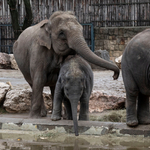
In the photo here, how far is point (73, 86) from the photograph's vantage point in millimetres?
5156

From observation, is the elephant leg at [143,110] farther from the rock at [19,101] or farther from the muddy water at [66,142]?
the rock at [19,101]

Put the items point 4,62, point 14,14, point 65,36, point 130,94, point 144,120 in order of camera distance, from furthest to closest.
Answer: point 4,62, point 14,14, point 65,36, point 144,120, point 130,94

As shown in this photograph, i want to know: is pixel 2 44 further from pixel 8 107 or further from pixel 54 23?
pixel 54 23

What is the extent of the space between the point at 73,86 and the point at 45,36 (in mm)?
1333

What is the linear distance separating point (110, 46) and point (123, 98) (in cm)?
1036

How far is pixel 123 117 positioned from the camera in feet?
21.7

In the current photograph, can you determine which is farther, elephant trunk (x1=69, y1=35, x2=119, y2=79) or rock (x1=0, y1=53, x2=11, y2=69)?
rock (x1=0, y1=53, x2=11, y2=69)

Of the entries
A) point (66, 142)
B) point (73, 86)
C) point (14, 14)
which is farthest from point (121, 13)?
point (66, 142)

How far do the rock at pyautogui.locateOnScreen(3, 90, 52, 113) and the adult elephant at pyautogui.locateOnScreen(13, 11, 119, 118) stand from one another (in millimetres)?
1000

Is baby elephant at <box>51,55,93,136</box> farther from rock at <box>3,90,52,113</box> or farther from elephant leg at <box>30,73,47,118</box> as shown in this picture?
rock at <box>3,90,52,113</box>

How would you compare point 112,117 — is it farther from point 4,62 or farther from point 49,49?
point 4,62

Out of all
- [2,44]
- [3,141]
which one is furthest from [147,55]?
[2,44]

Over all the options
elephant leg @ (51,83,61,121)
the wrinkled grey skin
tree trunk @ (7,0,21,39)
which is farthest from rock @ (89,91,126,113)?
tree trunk @ (7,0,21,39)

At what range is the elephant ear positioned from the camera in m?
5.98
